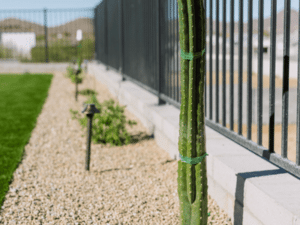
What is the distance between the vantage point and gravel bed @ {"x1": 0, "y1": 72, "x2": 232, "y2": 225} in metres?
2.77

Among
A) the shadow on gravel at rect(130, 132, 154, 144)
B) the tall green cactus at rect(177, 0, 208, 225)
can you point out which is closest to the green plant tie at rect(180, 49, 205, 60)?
the tall green cactus at rect(177, 0, 208, 225)

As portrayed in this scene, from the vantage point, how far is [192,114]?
196cm

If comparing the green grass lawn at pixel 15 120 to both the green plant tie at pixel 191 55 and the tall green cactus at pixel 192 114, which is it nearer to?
the tall green cactus at pixel 192 114

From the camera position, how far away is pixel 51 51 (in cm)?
1888

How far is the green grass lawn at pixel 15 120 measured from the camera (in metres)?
3.87

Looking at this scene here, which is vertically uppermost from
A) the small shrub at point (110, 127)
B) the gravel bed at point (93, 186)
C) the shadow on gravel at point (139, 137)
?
the small shrub at point (110, 127)

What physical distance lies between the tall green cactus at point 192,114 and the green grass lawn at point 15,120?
67.7 inches

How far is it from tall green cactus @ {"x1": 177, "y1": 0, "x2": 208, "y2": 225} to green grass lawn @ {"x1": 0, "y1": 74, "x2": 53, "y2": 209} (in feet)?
5.65

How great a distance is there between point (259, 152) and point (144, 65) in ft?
12.6

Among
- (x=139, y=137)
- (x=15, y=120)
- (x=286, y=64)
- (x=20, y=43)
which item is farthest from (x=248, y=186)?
(x=20, y=43)

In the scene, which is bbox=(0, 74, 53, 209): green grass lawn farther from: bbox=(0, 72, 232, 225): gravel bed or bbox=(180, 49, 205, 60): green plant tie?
bbox=(180, 49, 205, 60): green plant tie

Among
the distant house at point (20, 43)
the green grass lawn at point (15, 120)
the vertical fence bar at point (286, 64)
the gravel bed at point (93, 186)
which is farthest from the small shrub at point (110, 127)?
the distant house at point (20, 43)

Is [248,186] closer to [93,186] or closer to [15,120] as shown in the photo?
[93,186]

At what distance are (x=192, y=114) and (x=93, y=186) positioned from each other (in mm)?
1775
